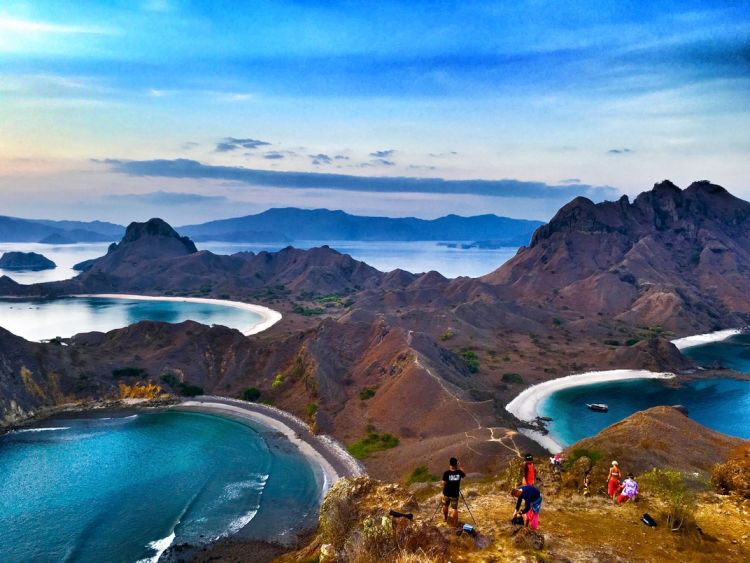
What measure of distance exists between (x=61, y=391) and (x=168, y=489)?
40675 mm

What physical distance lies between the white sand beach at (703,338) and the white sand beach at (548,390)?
38.5m

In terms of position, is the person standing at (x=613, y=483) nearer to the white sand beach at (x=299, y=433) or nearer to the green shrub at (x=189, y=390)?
the white sand beach at (x=299, y=433)

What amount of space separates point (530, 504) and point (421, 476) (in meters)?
32.9

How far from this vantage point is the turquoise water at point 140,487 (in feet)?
147

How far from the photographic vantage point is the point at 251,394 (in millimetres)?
84938

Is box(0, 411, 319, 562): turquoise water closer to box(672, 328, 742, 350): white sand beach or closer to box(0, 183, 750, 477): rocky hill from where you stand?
box(0, 183, 750, 477): rocky hill

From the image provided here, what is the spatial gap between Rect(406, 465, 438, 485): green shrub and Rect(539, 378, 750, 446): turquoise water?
101 feet

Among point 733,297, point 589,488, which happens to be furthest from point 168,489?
point 733,297

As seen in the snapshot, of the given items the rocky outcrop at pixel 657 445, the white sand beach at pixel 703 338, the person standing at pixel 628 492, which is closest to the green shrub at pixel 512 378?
the rocky outcrop at pixel 657 445

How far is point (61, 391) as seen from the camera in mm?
81250

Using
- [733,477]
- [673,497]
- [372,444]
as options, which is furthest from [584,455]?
[372,444]

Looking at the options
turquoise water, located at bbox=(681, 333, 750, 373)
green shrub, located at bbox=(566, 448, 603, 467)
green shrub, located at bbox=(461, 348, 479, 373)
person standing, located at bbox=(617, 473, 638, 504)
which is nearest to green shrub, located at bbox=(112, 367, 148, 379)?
green shrub, located at bbox=(461, 348, 479, 373)

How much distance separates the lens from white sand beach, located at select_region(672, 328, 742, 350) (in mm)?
143650

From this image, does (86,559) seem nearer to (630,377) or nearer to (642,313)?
(630,377)
